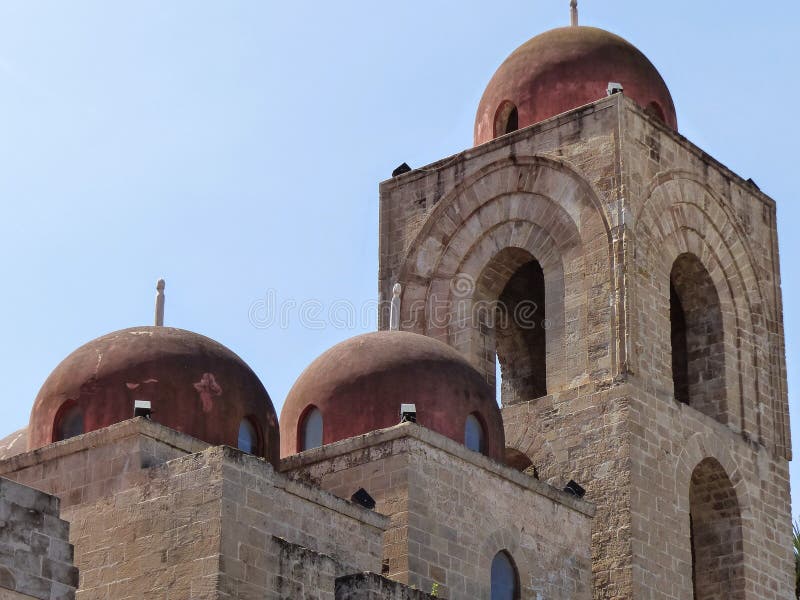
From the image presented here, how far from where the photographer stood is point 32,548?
42.1 feet

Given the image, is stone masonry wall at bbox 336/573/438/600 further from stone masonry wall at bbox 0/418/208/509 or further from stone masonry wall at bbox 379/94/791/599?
stone masonry wall at bbox 379/94/791/599

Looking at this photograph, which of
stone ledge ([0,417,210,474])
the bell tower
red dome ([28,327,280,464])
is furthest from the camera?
the bell tower

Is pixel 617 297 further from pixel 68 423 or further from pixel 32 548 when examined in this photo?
pixel 32 548

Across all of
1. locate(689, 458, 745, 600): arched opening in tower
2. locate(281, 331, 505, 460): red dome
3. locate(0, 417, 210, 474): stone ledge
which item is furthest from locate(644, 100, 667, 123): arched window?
locate(0, 417, 210, 474): stone ledge

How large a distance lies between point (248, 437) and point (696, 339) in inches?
345

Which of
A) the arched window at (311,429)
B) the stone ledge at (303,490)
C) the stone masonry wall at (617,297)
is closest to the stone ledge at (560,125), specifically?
the stone masonry wall at (617,297)

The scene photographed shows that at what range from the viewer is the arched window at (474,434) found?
21.6 metres

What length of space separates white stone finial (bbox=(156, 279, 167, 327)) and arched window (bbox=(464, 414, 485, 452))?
383cm

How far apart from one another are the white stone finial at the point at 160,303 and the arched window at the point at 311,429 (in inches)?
83.2

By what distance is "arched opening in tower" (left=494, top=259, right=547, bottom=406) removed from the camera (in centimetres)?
2797

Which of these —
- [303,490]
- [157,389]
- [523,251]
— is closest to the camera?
[303,490]

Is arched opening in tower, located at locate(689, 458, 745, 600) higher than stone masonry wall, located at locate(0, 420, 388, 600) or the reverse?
higher

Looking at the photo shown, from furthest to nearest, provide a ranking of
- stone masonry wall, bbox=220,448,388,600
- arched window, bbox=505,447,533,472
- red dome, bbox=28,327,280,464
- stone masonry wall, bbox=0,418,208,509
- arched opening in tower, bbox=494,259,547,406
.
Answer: arched opening in tower, bbox=494,259,547,406, arched window, bbox=505,447,533,472, red dome, bbox=28,327,280,464, stone masonry wall, bbox=0,418,208,509, stone masonry wall, bbox=220,448,388,600

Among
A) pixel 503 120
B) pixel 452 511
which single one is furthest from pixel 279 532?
pixel 503 120
